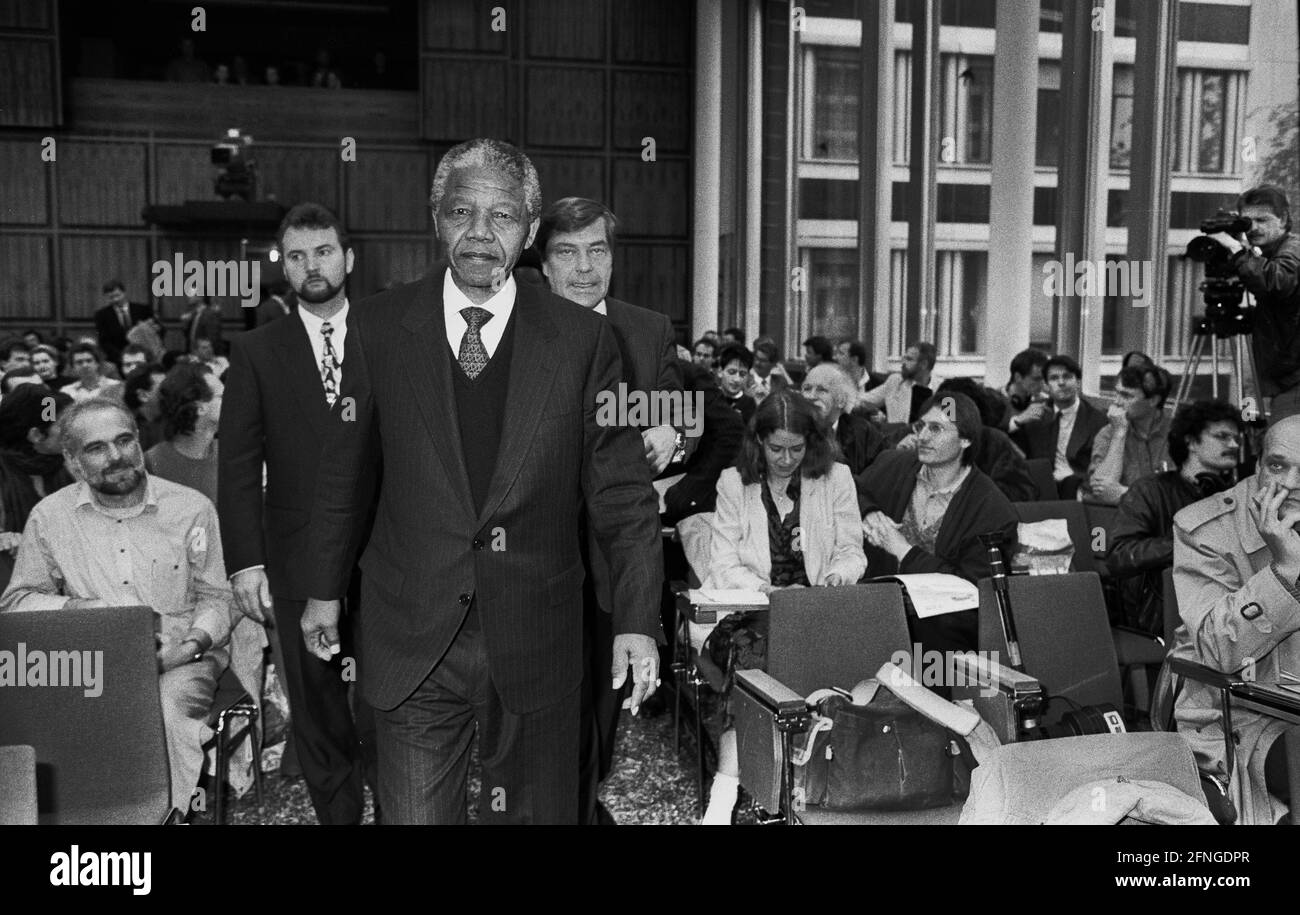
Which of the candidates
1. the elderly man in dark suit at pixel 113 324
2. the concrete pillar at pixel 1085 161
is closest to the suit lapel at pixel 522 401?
the concrete pillar at pixel 1085 161

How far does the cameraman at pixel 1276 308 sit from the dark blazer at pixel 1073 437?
84.3 inches

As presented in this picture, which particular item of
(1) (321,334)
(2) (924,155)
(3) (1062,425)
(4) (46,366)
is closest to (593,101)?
(2) (924,155)

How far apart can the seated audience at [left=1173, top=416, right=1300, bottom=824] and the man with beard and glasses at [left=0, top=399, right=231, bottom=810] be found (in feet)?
7.42

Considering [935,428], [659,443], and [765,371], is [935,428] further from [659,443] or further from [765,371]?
[765,371]

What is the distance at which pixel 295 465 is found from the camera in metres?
2.79

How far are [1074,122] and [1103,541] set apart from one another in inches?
156

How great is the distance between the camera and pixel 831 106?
11461 mm

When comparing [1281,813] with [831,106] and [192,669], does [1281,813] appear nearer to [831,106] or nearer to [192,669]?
[192,669]

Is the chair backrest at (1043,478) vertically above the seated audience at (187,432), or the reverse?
the seated audience at (187,432)

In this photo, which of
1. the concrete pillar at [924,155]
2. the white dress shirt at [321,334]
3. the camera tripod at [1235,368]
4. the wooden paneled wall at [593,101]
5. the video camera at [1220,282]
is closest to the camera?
the white dress shirt at [321,334]

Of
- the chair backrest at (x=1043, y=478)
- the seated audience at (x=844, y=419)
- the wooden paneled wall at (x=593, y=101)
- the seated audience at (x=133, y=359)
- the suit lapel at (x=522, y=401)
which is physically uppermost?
the wooden paneled wall at (x=593, y=101)

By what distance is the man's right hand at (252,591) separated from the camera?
270 centimetres

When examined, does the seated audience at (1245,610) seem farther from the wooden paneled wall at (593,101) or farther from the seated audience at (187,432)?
the wooden paneled wall at (593,101)
